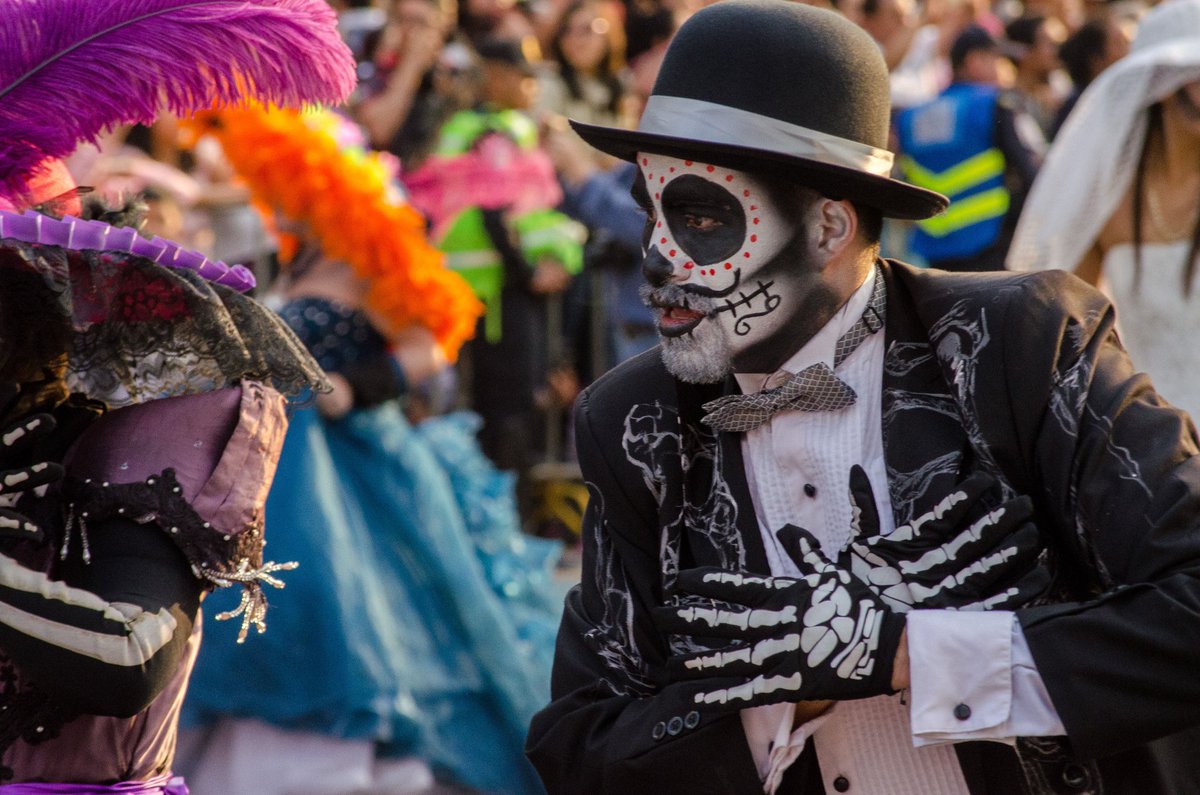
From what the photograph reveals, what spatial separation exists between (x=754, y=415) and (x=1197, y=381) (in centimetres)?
188

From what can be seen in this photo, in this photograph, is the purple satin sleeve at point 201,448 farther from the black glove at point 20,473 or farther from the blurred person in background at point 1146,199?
the blurred person in background at point 1146,199

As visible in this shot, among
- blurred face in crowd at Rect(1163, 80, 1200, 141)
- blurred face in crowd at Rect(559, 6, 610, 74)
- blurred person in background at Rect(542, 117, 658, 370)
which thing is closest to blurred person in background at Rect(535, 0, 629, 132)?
blurred face in crowd at Rect(559, 6, 610, 74)

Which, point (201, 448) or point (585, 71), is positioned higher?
point (201, 448)

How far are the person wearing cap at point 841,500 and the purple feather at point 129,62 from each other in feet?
1.74

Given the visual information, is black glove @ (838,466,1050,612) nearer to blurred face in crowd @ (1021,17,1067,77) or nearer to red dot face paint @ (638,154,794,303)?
red dot face paint @ (638,154,794,303)

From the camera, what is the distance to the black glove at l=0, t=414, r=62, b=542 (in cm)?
212

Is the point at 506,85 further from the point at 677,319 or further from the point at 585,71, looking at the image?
the point at 677,319

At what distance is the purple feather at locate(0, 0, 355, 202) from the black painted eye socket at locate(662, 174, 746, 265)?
1.94 feet

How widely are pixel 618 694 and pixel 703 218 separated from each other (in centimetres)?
68

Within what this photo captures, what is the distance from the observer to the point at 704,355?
229 centimetres

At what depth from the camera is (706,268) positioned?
2295mm

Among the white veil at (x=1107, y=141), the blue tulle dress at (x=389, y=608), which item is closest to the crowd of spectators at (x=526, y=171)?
the blue tulle dress at (x=389, y=608)

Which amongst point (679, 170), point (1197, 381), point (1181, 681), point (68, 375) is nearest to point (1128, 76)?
point (1197, 381)

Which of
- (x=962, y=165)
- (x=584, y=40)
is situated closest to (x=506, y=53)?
(x=584, y=40)
